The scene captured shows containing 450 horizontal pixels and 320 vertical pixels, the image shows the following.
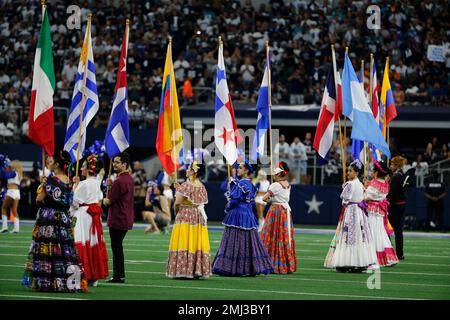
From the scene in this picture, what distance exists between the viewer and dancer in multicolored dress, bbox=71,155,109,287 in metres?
16.5

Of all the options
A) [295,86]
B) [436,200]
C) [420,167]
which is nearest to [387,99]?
[436,200]

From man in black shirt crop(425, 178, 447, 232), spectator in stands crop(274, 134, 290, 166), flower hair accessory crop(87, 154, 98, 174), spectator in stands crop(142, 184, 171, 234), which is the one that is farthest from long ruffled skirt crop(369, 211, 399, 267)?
spectator in stands crop(274, 134, 290, 166)

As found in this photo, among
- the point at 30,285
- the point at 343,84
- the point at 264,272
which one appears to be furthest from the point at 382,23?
the point at 30,285

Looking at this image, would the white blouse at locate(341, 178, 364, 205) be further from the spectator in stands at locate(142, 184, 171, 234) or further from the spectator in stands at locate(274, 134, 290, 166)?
the spectator in stands at locate(274, 134, 290, 166)

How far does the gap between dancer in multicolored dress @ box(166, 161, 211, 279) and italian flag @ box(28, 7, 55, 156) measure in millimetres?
2861

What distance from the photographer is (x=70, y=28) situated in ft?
143

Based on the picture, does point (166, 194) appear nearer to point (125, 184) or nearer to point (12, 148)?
point (12, 148)

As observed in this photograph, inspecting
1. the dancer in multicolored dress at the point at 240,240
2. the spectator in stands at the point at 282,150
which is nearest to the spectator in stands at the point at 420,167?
the spectator in stands at the point at 282,150

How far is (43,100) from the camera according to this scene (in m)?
16.6

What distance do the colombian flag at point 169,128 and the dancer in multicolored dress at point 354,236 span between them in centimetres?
323

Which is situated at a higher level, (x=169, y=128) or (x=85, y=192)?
(x=169, y=128)

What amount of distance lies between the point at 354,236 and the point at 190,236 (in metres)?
3.39

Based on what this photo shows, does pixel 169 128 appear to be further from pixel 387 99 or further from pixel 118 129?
pixel 387 99
